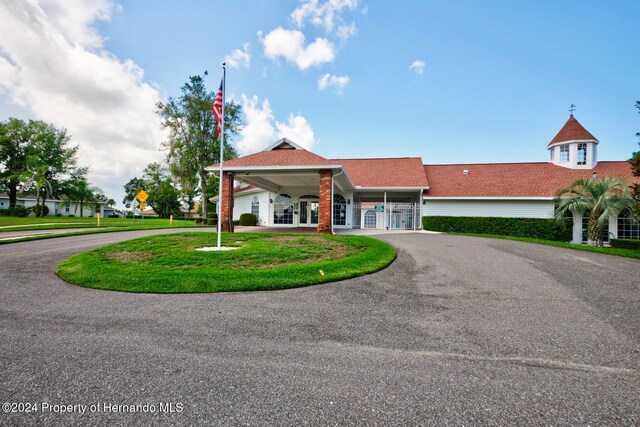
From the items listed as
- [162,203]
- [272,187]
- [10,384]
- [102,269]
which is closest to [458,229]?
[272,187]

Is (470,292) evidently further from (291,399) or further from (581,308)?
(291,399)

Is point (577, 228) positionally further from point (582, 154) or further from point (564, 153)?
point (564, 153)

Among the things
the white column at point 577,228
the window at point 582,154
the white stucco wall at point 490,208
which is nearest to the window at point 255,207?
the white stucco wall at point 490,208

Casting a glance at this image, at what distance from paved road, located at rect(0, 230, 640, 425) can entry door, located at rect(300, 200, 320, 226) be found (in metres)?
16.3

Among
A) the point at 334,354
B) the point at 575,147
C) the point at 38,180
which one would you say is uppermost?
the point at 575,147

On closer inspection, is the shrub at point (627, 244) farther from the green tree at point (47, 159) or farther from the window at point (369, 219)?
the green tree at point (47, 159)

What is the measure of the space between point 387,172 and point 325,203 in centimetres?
1075

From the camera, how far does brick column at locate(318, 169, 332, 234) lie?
1340 cm

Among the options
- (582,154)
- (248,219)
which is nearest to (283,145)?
(248,219)

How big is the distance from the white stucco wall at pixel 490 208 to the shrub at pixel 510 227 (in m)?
1.59

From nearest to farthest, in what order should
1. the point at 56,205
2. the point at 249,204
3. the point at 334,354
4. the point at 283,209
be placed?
the point at 334,354 → the point at 283,209 → the point at 249,204 → the point at 56,205

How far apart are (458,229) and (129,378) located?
1871 centimetres

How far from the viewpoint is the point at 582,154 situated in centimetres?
2112

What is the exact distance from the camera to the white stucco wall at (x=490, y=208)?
18.3 m
